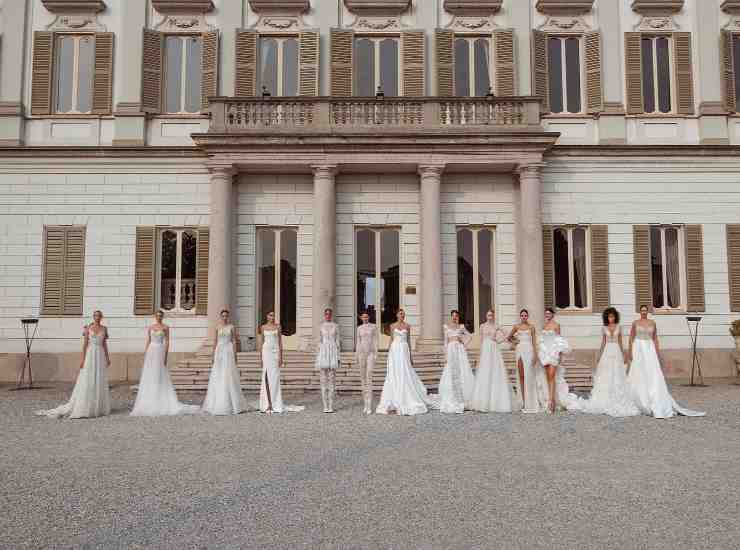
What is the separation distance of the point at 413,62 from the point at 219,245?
Answer: 23.5 feet

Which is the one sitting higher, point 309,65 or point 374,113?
point 309,65

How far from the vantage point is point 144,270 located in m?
15.4

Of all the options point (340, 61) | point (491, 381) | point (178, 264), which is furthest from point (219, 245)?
point (491, 381)

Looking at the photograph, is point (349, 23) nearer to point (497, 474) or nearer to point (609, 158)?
point (609, 158)

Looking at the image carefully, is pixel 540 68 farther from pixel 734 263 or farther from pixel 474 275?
pixel 734 263

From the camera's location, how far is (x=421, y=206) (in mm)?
15141

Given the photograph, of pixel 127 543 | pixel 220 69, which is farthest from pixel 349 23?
pixel 127 543

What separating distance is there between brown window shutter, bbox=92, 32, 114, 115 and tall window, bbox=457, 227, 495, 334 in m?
10.0

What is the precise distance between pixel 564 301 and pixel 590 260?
127 centimetres

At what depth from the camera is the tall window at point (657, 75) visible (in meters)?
16.3

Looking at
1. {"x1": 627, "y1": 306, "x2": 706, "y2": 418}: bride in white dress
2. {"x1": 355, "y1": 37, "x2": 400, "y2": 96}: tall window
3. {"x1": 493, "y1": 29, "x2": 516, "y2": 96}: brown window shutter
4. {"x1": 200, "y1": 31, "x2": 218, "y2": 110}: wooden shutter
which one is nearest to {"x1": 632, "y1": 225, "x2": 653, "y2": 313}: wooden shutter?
{"x1": 493, "y1": 29, "x2": 516, "y2": 96}: brown window shutter

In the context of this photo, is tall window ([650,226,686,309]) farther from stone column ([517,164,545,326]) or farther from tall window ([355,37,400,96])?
tall window ([355,37,400,96])

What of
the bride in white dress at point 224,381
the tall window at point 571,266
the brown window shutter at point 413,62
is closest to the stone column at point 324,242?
the brown window shutter at point 413,62

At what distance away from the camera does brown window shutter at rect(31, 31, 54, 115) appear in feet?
52.2
